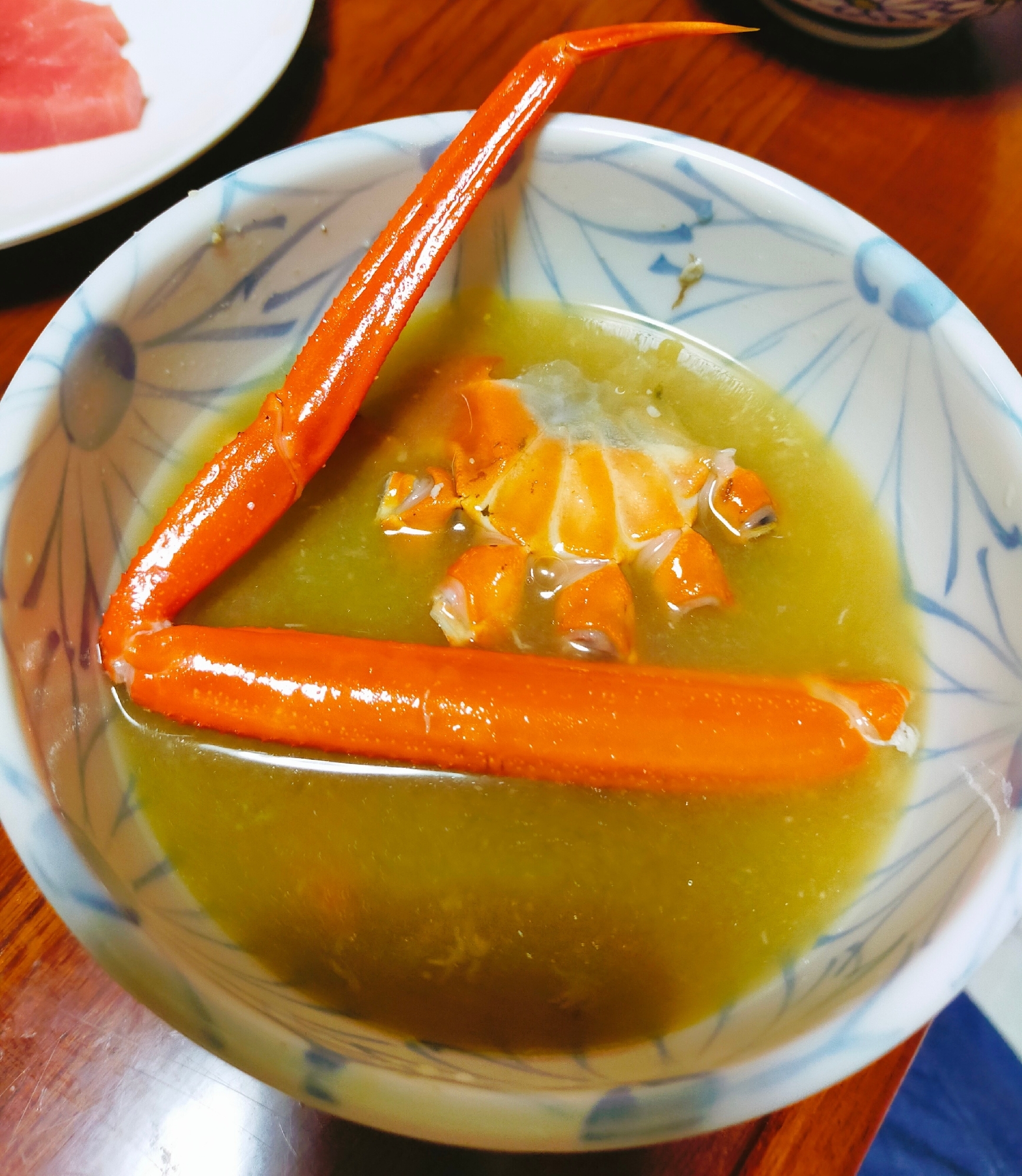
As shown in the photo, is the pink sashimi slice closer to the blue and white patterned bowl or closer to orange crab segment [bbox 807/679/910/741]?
the blue and white patterned bowl

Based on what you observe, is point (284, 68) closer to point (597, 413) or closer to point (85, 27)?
point (85, 27)

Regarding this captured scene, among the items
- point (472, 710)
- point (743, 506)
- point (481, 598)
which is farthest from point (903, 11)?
point (472, 710)

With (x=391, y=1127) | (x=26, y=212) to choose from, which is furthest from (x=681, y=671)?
(x=26, y=212)

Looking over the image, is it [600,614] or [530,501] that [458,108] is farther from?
[600,614]

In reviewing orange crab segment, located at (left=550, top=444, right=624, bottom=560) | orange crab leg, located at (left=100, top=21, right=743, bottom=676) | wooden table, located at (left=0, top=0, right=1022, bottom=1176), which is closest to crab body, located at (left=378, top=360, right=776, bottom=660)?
orange crab segment, located at (left=550, top=444, right=624, bottom=560)

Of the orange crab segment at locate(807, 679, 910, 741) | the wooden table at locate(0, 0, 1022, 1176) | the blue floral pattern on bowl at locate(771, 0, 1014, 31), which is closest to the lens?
the wooden table at locate(0, 0, 1022, 1176)

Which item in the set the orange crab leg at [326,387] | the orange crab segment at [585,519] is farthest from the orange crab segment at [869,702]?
the orange crab leg at [326,387]

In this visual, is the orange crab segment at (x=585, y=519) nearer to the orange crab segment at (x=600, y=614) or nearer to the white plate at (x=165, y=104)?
the orange crab segment at (x=600, y=614)
